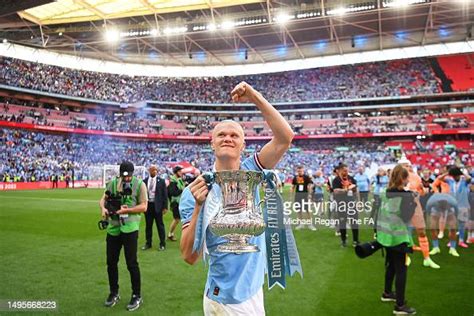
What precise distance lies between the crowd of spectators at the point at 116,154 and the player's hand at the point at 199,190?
30.4 m

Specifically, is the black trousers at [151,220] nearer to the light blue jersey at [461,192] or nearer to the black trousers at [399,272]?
the black trousers at [399,272]

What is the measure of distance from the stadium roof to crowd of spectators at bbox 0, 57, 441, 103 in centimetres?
567

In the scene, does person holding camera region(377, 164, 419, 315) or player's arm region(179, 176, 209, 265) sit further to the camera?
person holding camera region(377, 164, 419, 315)

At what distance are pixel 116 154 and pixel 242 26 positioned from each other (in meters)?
27.4

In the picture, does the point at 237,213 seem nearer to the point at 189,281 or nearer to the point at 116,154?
the point at 189,281

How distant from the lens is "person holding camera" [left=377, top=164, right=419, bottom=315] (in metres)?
4.69

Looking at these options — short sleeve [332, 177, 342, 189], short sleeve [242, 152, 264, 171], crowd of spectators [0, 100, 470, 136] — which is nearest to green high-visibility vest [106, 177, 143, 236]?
short sleeve [242, 152, 264, 171]

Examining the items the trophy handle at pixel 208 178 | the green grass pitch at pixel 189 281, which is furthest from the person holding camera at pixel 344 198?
the trophy handle at pixel 208 178

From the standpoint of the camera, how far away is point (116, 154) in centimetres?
4738

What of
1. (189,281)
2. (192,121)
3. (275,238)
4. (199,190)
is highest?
(192,121)

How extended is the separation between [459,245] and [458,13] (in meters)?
28.9

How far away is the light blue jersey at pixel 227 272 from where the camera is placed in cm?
187

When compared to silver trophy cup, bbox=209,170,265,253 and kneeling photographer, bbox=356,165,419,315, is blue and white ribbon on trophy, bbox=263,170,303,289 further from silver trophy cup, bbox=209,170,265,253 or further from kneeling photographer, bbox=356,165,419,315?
kneeling photographer, bbox=356,165,419,315

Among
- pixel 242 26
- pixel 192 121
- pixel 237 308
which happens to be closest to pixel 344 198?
pixel 237 308
